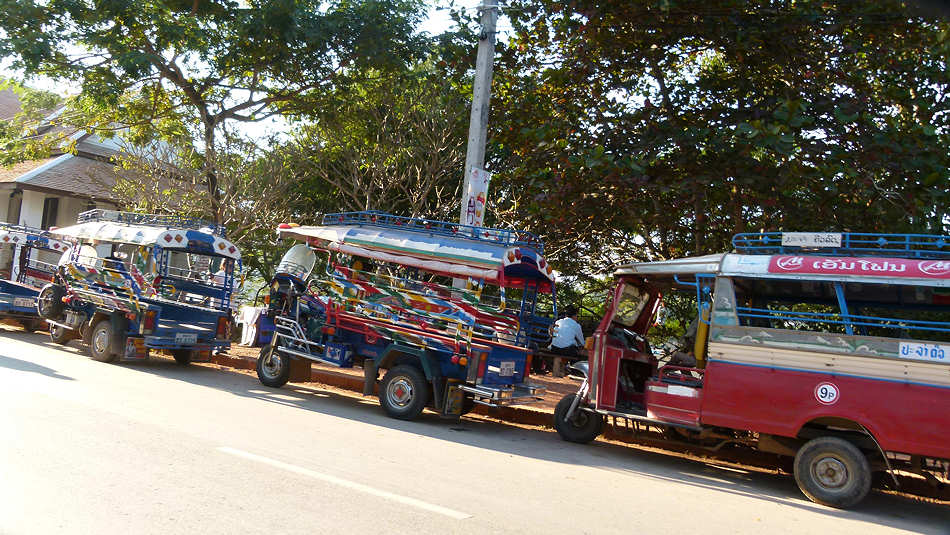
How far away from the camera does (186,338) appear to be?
40.0ft

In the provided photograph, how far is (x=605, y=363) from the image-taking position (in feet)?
29.5

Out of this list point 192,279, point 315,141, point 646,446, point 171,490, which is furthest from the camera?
point 315,141

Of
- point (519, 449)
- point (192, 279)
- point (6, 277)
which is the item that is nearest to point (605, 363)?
point (519, 449)

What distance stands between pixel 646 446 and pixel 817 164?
4.78m

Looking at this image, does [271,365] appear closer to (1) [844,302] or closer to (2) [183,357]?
(2) [183,357]

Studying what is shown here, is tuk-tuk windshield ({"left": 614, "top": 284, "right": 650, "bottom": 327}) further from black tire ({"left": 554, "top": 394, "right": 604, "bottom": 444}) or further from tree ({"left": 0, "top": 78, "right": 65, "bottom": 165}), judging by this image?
tree ({"left": 0, "top": 78, "right": 65, "bottom": 165})

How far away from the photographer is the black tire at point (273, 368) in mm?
11273

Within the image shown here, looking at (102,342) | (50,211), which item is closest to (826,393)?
(102,342)

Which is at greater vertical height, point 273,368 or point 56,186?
point 56,186

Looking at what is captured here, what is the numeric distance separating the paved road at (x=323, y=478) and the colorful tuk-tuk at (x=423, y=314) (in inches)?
25.9

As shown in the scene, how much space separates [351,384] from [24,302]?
8263 millimetres

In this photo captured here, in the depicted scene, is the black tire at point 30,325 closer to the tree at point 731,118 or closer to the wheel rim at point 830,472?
the tree at point 731,118

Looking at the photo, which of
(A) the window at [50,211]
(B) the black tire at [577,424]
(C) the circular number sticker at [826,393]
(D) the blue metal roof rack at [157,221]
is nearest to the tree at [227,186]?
(D) the blue metal roof rack at [157,221]

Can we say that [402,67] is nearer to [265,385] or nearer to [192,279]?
[192,279]
